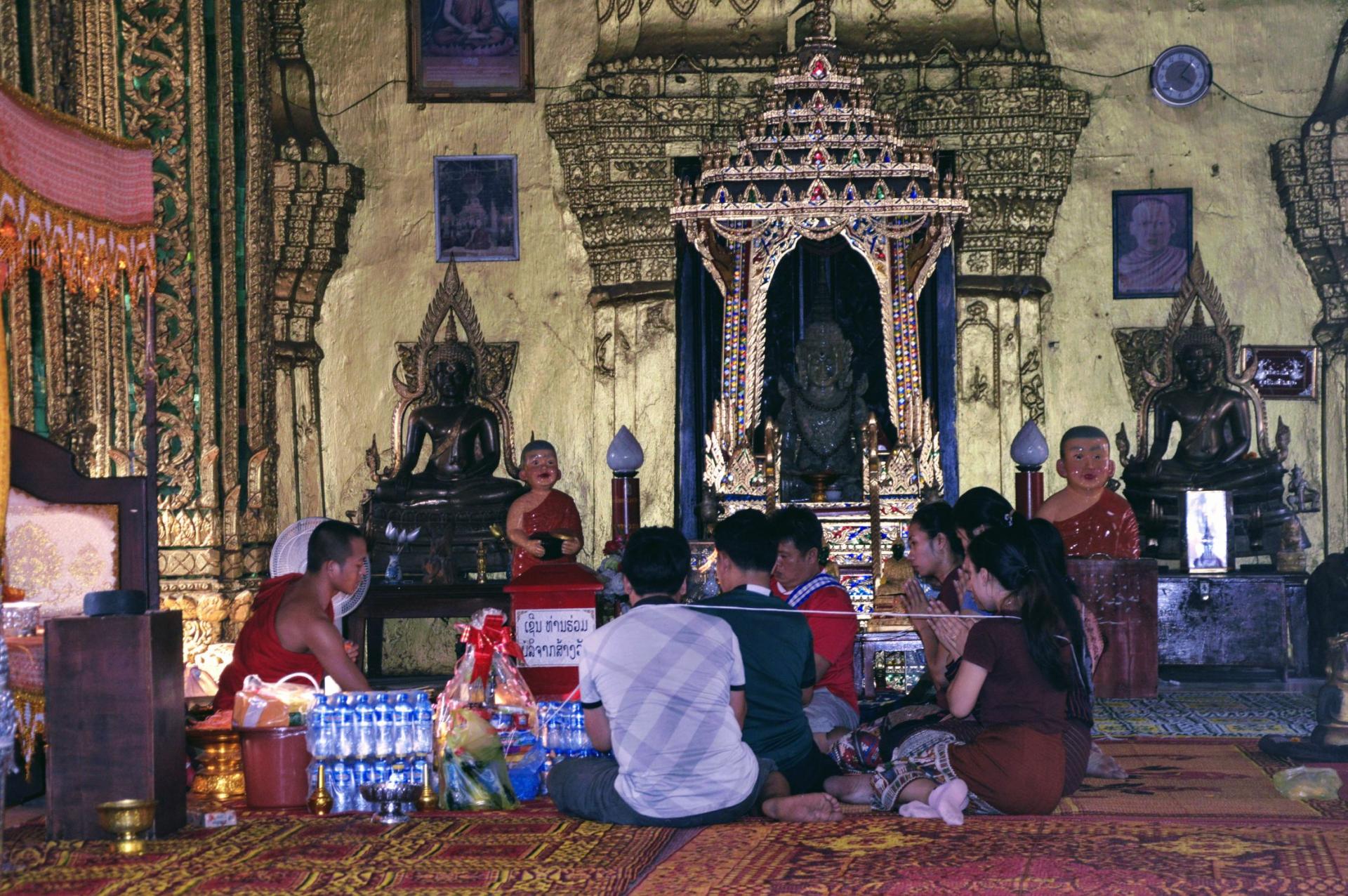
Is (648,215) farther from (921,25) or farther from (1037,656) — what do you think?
(1037,656)

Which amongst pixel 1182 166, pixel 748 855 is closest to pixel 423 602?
pixel 748 855

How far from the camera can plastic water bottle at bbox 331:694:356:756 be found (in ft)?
16.1

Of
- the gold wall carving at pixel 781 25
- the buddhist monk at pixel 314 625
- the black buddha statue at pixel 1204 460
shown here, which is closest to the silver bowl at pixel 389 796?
the buddhist monk at pixel 314 625

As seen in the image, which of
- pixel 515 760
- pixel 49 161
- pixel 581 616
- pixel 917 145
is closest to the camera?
pixel 515 760

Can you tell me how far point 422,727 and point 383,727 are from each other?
12 centimetres

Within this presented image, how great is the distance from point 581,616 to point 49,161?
268 centimetres

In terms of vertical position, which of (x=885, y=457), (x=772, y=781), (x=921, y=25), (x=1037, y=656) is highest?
(x=921, y=25)

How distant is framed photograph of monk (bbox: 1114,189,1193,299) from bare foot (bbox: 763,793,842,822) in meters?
5.90

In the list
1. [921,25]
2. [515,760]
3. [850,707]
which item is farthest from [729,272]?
[515,760]

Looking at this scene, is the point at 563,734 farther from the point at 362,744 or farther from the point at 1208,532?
the point at 1208,532

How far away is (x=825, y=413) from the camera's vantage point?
913 centimetres

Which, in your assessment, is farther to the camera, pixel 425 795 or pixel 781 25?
pixel 781 25

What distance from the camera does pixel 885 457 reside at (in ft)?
27.9

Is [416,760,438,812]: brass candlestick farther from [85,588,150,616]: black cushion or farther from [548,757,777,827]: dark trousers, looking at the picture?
[85,588,150,616]: black cushion
